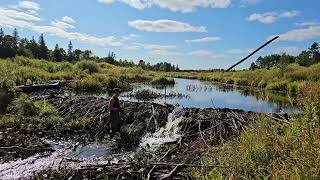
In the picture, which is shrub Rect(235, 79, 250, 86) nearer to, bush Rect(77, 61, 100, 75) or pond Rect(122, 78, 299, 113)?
pond Rect(122, 78, 299, 113)

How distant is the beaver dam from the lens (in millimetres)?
8000

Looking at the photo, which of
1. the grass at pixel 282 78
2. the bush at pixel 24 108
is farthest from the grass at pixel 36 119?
the grass at pixel 282 78

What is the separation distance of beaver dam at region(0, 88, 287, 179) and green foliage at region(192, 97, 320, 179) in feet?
3.97

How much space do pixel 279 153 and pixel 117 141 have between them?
7.66 meters

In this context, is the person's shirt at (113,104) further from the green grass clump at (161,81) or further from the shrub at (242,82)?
the shrub at (242,82)

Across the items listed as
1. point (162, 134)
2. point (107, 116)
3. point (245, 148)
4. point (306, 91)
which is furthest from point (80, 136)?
point (306, 91)

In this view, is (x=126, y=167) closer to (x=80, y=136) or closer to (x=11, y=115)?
(x=80, y=136)

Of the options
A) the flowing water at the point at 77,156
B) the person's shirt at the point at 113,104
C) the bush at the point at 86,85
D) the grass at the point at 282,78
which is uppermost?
the grass at the point at 282,78

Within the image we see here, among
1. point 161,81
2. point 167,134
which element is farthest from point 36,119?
point 161,81

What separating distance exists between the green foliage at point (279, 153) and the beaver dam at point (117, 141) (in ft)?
3.97

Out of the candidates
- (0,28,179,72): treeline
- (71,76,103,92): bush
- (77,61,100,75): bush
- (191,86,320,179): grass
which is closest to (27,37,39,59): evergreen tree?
(0,28,179,72): treeline

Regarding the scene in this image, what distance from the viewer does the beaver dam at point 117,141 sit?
8.00 m

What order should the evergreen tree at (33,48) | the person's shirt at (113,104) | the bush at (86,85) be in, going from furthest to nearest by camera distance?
the evergreen tree at (33,48) < the bush at (86,85) < the person's shirt at (113,104)

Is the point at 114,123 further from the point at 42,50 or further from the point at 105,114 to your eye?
the point at 42,50
